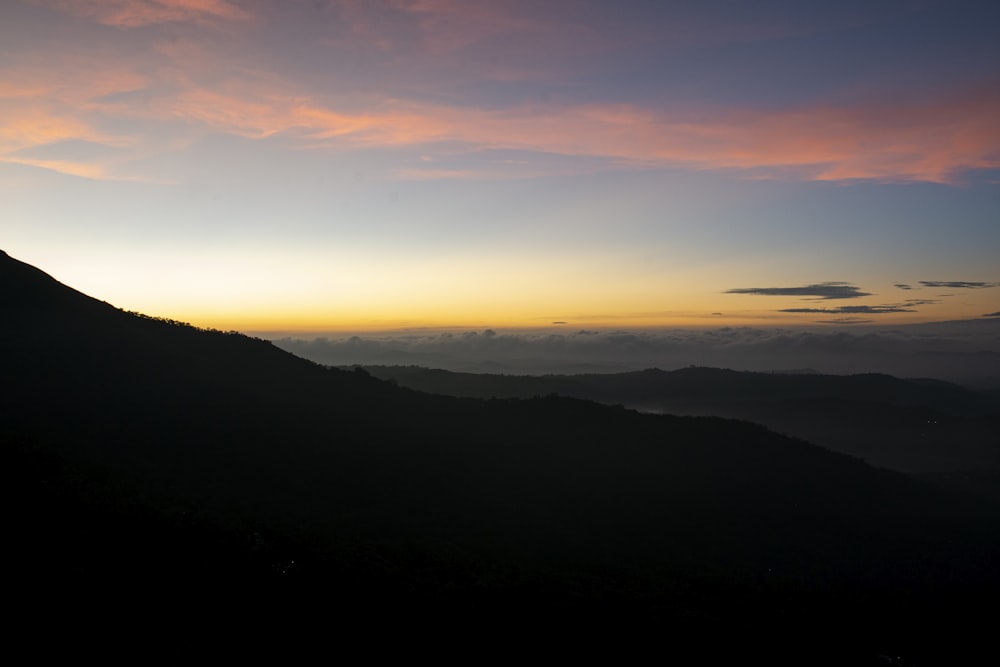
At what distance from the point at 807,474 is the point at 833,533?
24132 millimetres

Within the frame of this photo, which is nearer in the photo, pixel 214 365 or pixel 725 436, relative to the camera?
pixel 214 365

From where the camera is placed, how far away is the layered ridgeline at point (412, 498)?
19.3 metres

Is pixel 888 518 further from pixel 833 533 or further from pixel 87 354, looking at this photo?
pixel 87 354

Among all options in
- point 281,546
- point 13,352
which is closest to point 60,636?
point 281,546

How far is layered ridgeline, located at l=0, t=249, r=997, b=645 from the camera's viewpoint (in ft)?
63.2

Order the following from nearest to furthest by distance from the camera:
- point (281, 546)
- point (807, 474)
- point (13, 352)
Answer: point (281, 546) < point (13, 352) < point (807, 474)

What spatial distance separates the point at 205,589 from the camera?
16.0 metres

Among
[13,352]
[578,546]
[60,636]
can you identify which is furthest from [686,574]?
[13,352]

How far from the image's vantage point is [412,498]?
1565 inches

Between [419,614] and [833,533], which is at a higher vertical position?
[419,614]

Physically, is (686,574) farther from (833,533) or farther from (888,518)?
(888,518)

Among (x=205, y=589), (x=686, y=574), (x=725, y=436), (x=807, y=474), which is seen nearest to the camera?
(x=205, y=589)

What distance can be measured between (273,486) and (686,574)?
24.2 meters

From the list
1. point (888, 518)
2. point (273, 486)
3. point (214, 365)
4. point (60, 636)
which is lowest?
point (888, 518)
